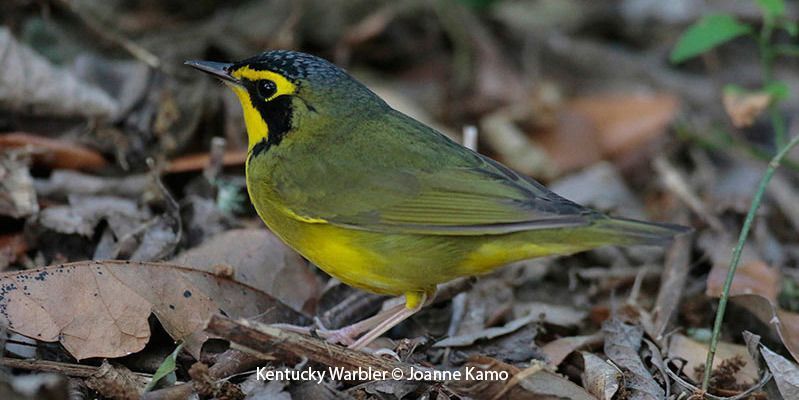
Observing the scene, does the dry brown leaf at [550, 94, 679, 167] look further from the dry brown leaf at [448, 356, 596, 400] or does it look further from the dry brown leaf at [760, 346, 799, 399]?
the dry brown leaf at [448, 356, 596, 400]

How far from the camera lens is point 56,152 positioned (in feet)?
19.4

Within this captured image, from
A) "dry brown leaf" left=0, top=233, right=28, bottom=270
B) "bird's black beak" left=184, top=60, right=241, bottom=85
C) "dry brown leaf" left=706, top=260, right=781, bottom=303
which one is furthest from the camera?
"dry brown leaf" left=706, top=260, right=781, bottom=303

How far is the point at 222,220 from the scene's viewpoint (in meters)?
5.66

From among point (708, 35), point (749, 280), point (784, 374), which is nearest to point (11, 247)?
point (784, 374)

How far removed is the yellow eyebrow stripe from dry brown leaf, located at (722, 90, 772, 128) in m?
2.75

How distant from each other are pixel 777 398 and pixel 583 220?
1.20m

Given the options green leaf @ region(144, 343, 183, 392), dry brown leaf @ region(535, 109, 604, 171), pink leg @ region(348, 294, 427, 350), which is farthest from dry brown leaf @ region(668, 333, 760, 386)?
dry brown leaf @ region(535, 109, 604, 171)

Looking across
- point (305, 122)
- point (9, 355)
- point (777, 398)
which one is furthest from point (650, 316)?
point (9, 355)

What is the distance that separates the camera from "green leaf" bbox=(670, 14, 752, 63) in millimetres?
5840

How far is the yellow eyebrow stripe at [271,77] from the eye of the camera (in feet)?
15.9

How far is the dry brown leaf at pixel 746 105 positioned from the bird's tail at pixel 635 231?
Result: 191 centimetres

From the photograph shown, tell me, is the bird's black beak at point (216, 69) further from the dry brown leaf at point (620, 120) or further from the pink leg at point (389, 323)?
the dry brown leaf at point (620, 120)

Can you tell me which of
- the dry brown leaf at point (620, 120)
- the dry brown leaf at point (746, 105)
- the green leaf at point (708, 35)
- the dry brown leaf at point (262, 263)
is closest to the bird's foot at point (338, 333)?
the dry brown leaf at point (262, 263)

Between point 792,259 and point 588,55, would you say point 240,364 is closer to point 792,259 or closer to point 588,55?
point 792,259
